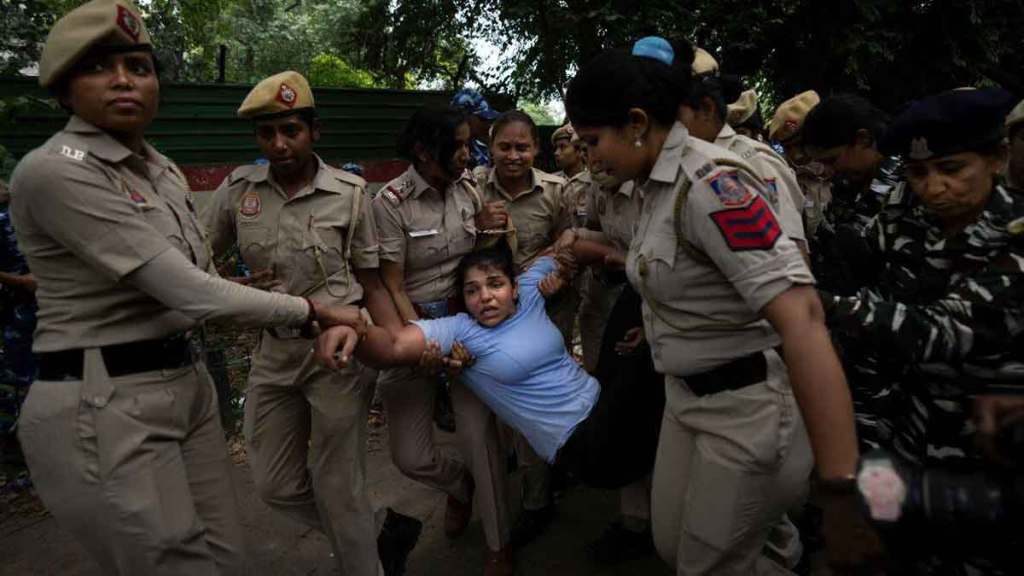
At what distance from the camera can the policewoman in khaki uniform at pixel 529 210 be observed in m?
3.54

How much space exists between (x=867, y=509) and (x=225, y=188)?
8.47 ft

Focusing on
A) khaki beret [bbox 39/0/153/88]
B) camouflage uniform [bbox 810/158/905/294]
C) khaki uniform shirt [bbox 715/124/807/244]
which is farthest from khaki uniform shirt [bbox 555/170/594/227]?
khaki beret [bbox 39/0/153/88]

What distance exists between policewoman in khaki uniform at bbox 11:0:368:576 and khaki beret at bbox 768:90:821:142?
136 inches

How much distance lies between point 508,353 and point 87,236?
1.56 metres

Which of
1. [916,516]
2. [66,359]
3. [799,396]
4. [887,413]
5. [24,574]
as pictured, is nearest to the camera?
[916,516]

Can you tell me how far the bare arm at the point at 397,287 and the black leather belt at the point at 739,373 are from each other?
1.61m

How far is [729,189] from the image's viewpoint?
5.58 feet

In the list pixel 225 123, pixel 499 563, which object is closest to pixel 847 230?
pixel 499 563

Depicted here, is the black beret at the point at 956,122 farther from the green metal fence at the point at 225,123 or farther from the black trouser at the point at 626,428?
the green metal fence at the point at 225,123

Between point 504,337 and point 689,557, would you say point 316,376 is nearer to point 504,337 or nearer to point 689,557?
point 504,337

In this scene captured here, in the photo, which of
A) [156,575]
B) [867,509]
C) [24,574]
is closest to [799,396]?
[867,509]

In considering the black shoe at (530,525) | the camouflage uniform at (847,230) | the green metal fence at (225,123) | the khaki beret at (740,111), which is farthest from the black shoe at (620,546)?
the green metal fence at (225,123)

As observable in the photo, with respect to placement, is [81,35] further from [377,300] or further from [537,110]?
[537,110]

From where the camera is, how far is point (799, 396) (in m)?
1.56
